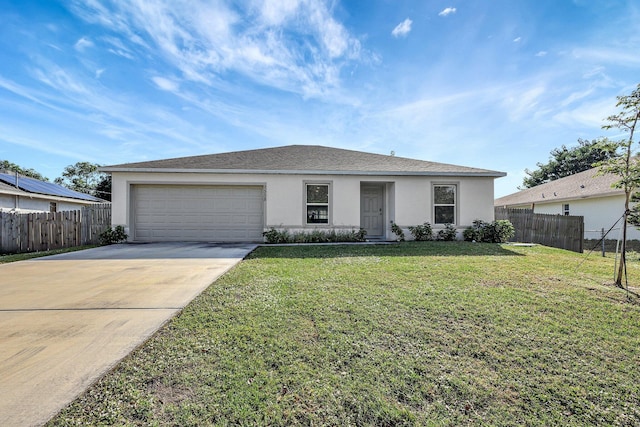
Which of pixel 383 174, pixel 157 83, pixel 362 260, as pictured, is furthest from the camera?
pixel 157 83

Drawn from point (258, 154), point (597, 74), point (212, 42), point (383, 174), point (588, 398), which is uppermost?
point (212, 42)

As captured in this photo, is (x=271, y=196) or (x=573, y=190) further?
(x=573, y=190)

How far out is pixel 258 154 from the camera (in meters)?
12.2

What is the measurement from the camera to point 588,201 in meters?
14.6

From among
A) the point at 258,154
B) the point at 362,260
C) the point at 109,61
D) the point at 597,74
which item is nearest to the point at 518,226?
the point at 597,74

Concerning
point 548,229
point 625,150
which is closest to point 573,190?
point 548,229

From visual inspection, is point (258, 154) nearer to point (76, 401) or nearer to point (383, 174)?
point (383, 174)

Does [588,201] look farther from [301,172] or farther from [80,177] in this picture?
Result: [80,177]

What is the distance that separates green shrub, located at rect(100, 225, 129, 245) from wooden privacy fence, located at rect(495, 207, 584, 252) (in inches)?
599

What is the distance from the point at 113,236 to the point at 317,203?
7391 millimetres

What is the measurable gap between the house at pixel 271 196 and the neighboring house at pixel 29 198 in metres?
7.68

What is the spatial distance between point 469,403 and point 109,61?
13410mm

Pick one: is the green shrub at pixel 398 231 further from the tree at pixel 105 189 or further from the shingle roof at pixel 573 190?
the tree at pixel 105 189

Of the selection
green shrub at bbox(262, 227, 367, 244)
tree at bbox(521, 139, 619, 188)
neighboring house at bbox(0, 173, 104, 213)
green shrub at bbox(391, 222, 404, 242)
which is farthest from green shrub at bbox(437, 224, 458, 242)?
tree at bbox(521, 139, 619, 188)
